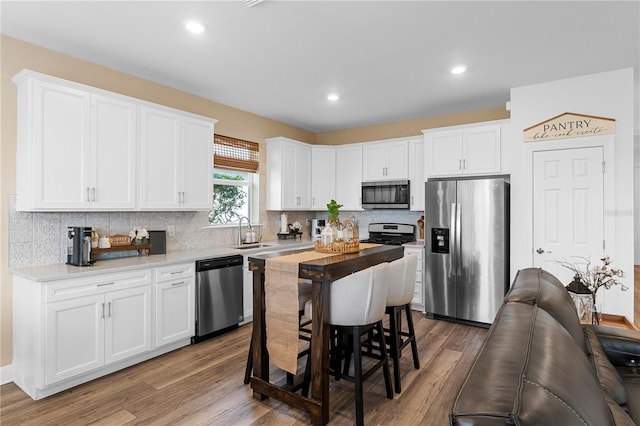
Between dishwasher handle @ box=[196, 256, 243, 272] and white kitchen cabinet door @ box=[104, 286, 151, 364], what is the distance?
548mm

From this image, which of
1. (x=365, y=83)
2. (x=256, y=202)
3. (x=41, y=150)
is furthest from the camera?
(x=256, y=202)

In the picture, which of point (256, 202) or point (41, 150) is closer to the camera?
point (41, 150)

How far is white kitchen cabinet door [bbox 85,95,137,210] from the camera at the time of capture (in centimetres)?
303

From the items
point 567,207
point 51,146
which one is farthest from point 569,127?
point 51,146

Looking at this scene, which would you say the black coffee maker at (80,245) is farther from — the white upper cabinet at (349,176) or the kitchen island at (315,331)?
the white upper cabinet at (349,176)

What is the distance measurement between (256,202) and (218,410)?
10.3 feet

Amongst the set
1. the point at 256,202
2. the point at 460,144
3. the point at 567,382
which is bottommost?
the point at 567,382

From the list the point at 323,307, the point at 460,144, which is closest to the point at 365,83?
the point at 460,144

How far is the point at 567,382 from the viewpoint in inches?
33.0

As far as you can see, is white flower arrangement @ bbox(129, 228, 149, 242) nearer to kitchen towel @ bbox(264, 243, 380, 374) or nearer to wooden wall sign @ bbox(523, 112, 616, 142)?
kitchen towel @ bbox(264, 243, 380, 374)

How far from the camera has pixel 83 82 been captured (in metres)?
3.26

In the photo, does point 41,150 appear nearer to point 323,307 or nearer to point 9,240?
point 9,240

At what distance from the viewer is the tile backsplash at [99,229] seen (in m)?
2.86

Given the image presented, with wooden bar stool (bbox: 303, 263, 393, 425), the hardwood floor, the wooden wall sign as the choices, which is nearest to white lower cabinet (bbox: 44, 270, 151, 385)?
the hardwood floor
